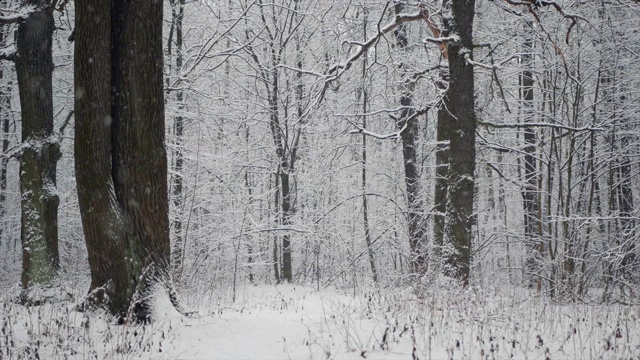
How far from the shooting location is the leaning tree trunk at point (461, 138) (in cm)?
655

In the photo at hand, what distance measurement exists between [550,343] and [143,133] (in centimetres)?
470

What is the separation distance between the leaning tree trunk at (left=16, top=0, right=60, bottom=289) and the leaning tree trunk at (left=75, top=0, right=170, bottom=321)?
133 inches

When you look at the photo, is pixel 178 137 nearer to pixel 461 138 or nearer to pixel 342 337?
pixel 461 138

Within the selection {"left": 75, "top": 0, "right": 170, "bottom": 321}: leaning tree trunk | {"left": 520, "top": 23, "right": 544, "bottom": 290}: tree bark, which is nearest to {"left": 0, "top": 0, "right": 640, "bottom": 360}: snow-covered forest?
{"left": 75, "top": 0, "right": 170, "bottom": 321}: leaning tree trunk

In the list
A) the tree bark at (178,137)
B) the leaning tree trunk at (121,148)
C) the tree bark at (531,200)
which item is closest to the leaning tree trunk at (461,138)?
the tree bark at (531,200)

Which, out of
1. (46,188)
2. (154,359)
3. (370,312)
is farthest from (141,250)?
(46,188)

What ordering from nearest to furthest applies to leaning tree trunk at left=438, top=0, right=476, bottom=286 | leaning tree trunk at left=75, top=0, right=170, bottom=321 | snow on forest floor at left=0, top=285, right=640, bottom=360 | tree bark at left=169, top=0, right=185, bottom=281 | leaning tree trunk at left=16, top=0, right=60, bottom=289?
snow on forest floor at left=0, top=285, right=640, bottom=360
leaning tree trunk at left=75, top=0, right=170, bottom=321
leaning tree trunk at left=438, top=0, right=476, bottom=286
leaning tree trunk at left=16, top=0, right=60, bottom=289
tree bark at left=169, top=0, right=185, bottom=281

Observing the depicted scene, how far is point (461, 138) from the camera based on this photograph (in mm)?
6609

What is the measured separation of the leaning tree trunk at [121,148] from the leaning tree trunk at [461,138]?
12.9 feet

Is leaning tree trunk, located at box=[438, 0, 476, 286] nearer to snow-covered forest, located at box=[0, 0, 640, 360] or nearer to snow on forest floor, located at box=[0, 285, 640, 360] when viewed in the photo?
snow-covered forest, located at box=[0, 0, 640, 360]

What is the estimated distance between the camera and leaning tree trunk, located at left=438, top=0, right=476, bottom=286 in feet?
21.5

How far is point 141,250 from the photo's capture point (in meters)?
5.13

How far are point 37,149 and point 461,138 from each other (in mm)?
6949

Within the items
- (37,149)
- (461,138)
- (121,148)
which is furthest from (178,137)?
(461,138)
